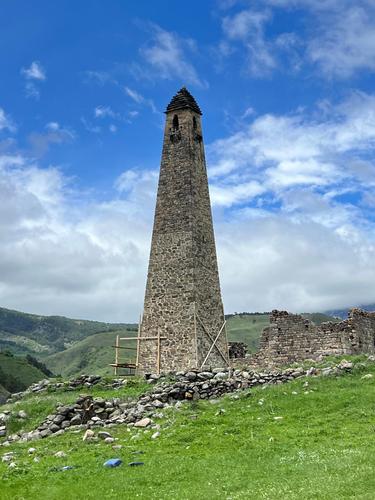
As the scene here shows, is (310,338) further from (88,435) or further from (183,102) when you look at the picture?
(183,102)

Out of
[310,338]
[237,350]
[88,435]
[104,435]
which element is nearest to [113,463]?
[104,435]

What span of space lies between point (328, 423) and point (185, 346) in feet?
53.9

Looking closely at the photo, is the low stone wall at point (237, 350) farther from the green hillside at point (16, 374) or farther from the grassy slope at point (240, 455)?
the green hillside at point (16, 374)

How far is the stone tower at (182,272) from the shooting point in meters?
35.5

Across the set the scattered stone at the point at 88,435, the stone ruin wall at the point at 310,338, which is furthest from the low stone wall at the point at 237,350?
the scattered stone at the point at 88,435

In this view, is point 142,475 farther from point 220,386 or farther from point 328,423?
point 220,386

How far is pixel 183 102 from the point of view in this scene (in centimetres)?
3991

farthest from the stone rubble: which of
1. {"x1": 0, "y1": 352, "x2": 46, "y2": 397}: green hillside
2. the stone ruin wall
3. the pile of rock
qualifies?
{"x1": 0, "y1": 352, "x2": 46, "y2": 397}: green hillside

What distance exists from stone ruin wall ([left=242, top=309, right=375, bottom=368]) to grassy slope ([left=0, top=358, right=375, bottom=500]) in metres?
7.23

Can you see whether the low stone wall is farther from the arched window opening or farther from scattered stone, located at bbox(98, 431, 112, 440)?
scattered stone, located at bbox(98, 431, 112, 440)

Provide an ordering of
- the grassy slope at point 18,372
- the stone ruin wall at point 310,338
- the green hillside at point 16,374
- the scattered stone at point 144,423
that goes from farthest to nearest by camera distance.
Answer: the grassy slope at point 18,372
the green hillside at point 16,374
the stone ruin wall at point 310,338
the scattered stone at point 144,423

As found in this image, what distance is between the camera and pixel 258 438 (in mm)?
18250

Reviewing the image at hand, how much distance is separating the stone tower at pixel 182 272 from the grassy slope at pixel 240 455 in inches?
448

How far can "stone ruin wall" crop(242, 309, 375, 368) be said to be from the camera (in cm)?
3114
